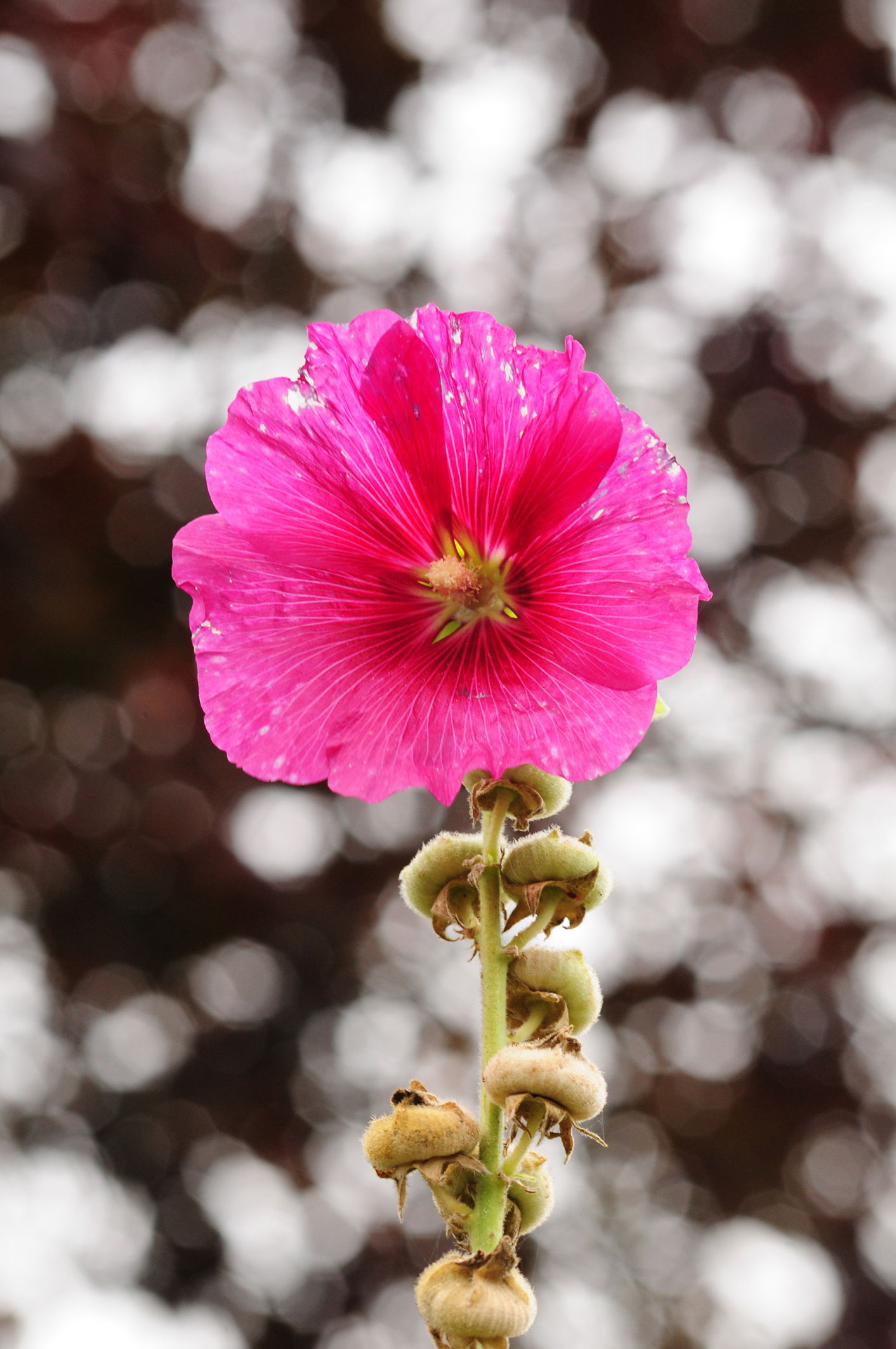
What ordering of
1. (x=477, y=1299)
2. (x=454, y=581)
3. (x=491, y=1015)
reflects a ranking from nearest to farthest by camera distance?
(x=477, y=1299) → (x=491, y=1015) → (x=454, y=581)

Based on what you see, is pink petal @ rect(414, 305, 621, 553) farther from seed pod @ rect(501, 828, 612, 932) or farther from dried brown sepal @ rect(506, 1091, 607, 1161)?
dried brown sepal @ rect(506, 1091, 607, 1161)

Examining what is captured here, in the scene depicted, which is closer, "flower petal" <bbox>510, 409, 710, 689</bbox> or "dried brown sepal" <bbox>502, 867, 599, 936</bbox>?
"dried brown sepal" <bbox>502, 867, 599, 936</bbox>

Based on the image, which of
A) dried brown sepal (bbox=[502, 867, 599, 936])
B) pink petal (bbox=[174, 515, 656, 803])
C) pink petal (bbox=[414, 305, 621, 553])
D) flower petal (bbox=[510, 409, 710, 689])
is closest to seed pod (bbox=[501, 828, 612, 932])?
dried brown sepal (bbox=[502, 867, 599, 936])

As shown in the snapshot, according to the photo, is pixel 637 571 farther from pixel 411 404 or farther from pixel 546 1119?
pixel 546 1119

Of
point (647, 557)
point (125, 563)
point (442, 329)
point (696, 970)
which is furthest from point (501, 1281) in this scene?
point (696, 970)

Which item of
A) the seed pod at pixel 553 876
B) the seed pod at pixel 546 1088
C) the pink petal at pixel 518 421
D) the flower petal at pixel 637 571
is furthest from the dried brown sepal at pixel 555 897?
the pink petal at pixel 518 421

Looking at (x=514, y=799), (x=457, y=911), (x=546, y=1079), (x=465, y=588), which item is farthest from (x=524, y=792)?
(x=465, y=588)

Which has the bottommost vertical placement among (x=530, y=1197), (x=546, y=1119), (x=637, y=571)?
(x=530, y=1197)

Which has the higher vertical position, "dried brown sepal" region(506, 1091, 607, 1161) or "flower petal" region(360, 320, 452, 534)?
"flower petal" region(360, 320, 452, 534)
